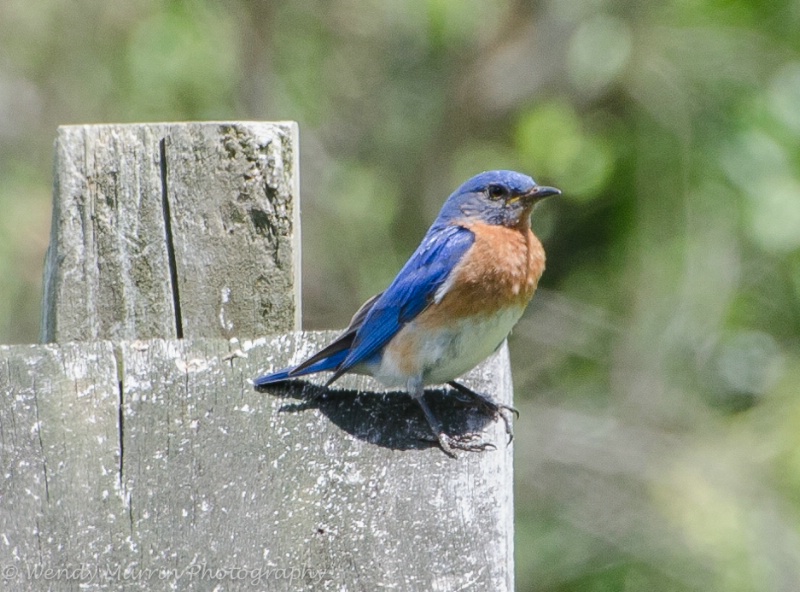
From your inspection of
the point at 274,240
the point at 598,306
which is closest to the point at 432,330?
the point at 274,240

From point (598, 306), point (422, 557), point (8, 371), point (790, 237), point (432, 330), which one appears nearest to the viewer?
point (422, 557)

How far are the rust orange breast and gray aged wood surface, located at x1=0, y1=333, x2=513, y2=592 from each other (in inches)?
23.2

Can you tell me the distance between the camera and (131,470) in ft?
7.66

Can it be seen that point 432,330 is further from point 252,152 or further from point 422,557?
point 422,557

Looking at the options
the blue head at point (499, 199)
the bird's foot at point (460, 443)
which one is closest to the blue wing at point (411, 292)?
the blue head at point (499, 199)

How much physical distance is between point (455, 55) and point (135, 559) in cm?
566

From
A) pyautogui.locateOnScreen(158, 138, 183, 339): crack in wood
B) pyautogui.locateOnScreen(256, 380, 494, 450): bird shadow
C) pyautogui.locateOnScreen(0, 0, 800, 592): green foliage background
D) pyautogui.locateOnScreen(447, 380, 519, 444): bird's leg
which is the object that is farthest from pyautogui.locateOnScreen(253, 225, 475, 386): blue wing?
pyautogui.locateOnScreen(0, 0, 800, 592): green foliage background

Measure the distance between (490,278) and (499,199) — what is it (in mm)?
496

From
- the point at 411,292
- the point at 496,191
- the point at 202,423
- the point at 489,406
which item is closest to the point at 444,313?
the point at 411,292

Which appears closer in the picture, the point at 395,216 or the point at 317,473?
the point at 317,473

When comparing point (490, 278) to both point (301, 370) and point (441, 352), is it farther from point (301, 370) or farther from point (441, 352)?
point (301, 370)

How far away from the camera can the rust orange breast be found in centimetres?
333

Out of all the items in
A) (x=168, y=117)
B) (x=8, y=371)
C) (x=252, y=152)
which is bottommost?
(x=8, y=371)

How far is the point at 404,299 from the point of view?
11.0ft
